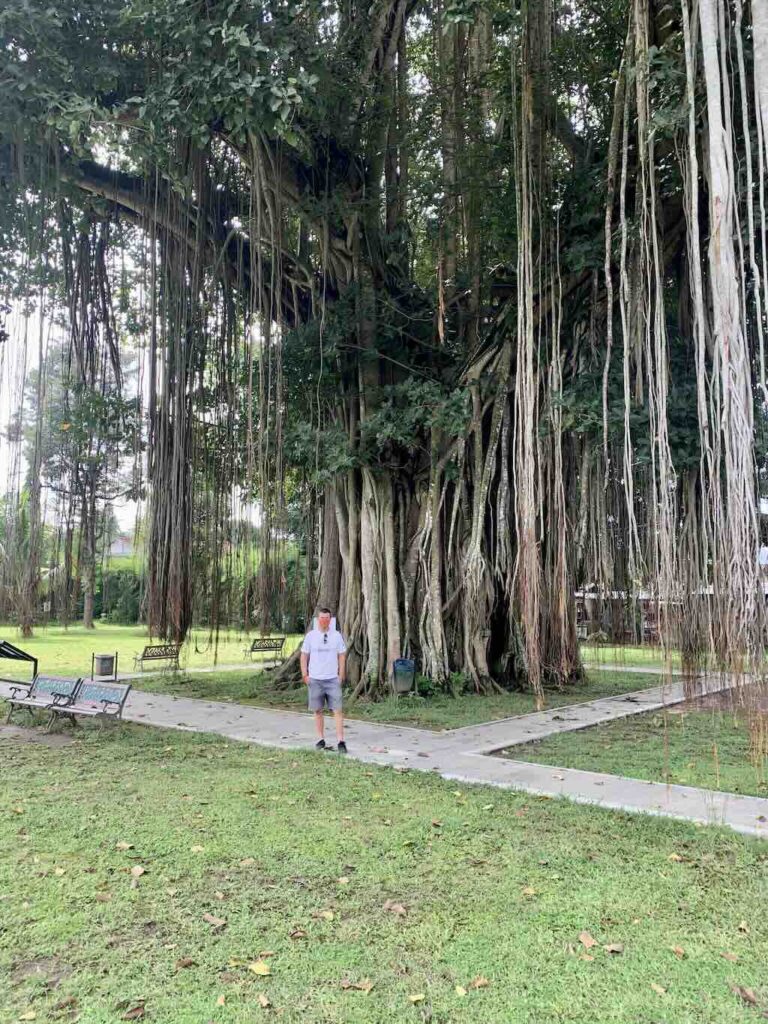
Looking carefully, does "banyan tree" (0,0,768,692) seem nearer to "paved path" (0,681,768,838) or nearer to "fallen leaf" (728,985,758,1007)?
"paved path" (0,681,768,838)

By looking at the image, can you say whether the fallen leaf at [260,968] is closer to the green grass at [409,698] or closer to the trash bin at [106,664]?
the green grass at [409,698]

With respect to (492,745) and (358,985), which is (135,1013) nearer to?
(358,985)

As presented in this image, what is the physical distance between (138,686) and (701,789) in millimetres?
7076

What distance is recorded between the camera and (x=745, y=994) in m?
2.05

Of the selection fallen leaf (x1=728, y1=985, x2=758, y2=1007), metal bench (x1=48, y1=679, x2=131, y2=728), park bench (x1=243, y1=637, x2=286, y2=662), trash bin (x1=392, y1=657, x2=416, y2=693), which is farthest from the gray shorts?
park bench (x1=243, y1=637, x2=286, y2=662)

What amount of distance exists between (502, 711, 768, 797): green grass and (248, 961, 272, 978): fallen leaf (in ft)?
7.90

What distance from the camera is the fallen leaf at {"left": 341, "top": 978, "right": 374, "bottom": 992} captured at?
210cm

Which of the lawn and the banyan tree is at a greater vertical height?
the banyan tree

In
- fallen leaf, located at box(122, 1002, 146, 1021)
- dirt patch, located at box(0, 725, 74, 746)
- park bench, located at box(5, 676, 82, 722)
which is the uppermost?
park bench, located at box(5, 676, 82, 722)

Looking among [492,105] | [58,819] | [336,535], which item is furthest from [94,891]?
[492,105]

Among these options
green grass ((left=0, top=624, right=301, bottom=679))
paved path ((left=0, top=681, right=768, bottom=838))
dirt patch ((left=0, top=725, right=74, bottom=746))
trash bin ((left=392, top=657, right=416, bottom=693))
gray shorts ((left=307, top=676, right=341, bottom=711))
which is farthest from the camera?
green grass ((left=0, top=624, right=301, bottom=679))

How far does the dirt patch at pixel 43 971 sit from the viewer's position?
211 centimetres

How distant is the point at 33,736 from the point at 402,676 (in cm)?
329

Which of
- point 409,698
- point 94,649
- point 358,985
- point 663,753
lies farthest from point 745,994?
point 94,649
